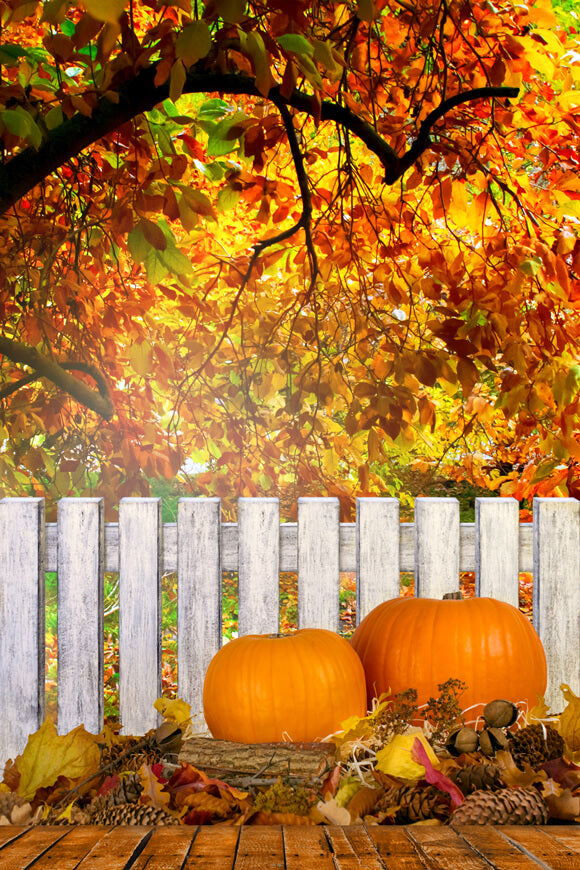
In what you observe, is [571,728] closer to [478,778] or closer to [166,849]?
[478,778]

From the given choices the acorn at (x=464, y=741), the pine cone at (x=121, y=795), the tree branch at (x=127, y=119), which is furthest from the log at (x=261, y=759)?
the tree branch at (x=127, y=119)

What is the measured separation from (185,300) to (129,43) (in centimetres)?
113

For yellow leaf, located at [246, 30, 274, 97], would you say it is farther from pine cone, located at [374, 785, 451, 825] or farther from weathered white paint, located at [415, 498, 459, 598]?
weathered white paint, located at [415, 498, 459, 598]

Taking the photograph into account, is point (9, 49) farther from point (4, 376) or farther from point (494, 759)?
point (4, 376)

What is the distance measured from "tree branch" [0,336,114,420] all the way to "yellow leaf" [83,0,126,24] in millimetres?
2394

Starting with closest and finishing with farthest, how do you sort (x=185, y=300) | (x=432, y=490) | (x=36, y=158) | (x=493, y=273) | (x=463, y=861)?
1. (x=463, y=861)
2. (x=36, y=158)
3. (x=493, y=273)
4. (x=185, y=300)
5. (x=432, y=490)

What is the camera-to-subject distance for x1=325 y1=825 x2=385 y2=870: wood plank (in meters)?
0.92

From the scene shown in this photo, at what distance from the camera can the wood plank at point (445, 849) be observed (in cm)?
92

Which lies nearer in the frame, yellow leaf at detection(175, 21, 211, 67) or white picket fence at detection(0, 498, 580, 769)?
yellow leaf at detection(175, 21, 211, 67)

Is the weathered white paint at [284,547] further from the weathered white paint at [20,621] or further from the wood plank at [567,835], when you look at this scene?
the wood plank at [567,835]

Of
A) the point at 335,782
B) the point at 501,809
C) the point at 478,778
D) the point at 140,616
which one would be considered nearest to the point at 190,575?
the point at 140,616

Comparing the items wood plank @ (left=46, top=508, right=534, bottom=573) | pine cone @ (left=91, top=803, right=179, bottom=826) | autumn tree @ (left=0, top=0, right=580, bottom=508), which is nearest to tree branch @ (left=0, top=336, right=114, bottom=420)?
autumn tree @ (left=0, top=0, right=580, bottom=508)

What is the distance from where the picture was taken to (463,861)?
0.93 meters

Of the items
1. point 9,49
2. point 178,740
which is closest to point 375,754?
point 178,740
